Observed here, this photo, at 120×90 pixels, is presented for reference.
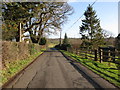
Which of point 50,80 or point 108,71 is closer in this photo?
point 50,80

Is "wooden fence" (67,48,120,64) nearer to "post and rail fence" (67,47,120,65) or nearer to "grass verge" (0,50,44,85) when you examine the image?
"post and rail fence" (67,47,120,65)

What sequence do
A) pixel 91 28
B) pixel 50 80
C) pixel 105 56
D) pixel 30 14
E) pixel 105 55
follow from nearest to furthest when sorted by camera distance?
pixel 50 80
pixel 105 56
pixel 105 55
pixel 30 14
pixel 91 28

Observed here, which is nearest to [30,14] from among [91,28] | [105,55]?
[105,55]

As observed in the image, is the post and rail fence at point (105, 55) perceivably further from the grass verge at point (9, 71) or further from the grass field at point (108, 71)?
the grass verge at point (9, 71)

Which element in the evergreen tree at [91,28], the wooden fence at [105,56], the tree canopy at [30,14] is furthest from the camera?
the evergreen tree at [91,28]

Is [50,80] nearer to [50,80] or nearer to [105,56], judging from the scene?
[50,80]

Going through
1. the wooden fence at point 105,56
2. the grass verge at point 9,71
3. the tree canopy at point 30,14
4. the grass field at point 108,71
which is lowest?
the grass field at point 108,71

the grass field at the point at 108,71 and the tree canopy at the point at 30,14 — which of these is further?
the tree canopy at the point at 30,14

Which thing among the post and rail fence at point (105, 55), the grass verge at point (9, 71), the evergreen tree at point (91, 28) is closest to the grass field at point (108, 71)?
A: the post and rail fence at point (105, 55)

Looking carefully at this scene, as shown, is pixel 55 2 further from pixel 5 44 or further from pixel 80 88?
pixel 80 88

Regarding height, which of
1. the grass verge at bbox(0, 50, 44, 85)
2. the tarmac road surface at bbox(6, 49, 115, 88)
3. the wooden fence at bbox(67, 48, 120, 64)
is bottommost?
the tarmac road surface at bbox(6, 49, 115, 88)

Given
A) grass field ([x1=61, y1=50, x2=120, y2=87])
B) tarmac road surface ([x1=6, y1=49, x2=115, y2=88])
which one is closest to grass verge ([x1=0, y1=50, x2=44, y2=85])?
tarmac road surface ([x1=6, y1=49, x2=115, y2=88])

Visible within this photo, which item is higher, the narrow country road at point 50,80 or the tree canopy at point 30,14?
the tree canopy at point 30,14

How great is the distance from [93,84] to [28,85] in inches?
109
